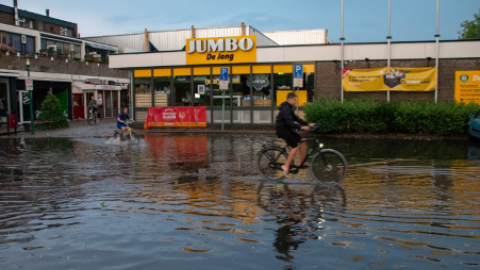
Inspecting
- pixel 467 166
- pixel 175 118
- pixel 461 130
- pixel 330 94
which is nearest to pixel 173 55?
pixel 175 118

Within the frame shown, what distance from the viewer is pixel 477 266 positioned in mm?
4555

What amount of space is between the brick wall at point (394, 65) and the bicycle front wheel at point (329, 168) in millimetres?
13807

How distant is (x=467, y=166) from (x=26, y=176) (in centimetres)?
1057

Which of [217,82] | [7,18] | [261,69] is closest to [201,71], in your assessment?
[217,82]

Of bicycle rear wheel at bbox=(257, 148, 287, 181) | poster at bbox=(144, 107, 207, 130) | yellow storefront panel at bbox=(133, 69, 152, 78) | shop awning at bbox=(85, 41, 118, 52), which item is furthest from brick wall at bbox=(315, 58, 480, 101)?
shop awning at bbox=(85, 41, 118, 52)

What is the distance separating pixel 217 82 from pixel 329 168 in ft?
54.5

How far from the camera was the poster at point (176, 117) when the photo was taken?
24.5m

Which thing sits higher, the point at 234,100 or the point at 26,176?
the point at 234,100

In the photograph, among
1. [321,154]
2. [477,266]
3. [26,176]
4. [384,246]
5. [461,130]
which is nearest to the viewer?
[477,266]

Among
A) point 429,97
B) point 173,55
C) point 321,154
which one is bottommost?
point 321,154

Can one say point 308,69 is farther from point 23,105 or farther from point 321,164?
point 23,105

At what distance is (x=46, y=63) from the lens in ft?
123

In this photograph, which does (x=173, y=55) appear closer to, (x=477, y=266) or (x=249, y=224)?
(x=249, y=224)

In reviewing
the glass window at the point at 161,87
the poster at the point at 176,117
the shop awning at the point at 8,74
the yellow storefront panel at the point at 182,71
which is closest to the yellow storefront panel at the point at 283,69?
the poster at the point at 176,117
